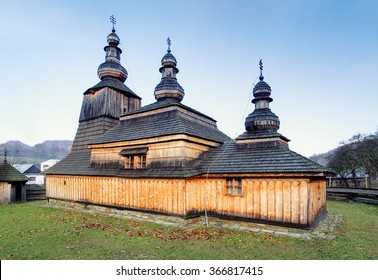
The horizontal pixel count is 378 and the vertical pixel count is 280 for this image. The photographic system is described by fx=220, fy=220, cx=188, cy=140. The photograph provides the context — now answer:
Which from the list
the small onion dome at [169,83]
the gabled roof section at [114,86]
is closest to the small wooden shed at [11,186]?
the gabled roof section at [114,86]

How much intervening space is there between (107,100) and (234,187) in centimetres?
1423

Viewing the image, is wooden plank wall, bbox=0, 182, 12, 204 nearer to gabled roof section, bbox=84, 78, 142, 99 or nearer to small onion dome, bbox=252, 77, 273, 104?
gabled roof section, bbox=84, 78, 142, 99

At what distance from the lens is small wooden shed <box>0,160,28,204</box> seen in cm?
1948

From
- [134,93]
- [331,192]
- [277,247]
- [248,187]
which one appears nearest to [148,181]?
[248,187]

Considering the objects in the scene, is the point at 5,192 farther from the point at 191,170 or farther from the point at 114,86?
the point at 191,170

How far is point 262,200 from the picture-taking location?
1032 centimetres

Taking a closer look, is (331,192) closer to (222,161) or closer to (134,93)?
(222,161)

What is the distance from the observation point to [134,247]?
7.82 m

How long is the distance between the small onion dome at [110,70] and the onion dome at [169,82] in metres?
6.52

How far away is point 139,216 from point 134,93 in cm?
1355

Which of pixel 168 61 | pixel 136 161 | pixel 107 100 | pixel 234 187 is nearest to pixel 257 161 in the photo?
pixel 234 187

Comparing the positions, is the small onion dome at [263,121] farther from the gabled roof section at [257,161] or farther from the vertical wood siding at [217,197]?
the vertical wood siding at [217,197]

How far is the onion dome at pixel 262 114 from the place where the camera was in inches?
508
